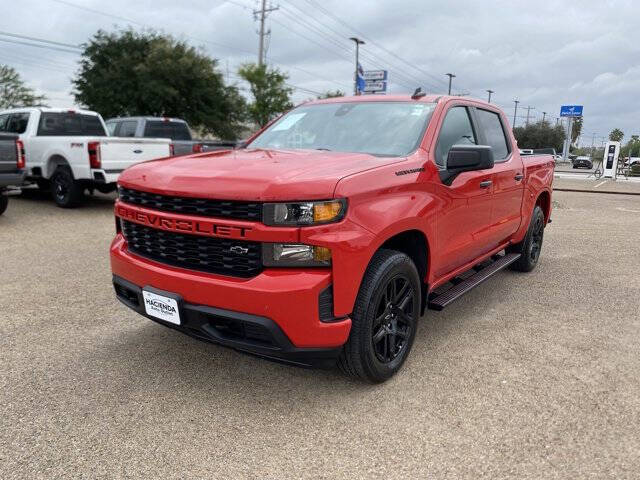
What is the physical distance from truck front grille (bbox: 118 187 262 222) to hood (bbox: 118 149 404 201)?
3cm

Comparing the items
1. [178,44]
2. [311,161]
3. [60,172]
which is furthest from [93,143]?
[178,44]

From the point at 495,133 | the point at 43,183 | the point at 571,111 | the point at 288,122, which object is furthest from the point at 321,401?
the point at 571,111

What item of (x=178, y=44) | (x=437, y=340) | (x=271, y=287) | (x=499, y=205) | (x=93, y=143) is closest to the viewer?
(x=271, y=287)

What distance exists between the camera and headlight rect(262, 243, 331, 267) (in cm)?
254

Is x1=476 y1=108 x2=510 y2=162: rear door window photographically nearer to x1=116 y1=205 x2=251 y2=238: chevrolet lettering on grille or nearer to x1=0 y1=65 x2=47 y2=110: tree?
x1=116 y1=205 x2=251 y2=238: chevrolet lettering on grille

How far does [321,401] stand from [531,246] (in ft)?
12.6

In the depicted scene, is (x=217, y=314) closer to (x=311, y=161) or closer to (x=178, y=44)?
(x=311, y=161)

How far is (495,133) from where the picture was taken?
4766 millimetres

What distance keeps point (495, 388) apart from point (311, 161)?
1.79m

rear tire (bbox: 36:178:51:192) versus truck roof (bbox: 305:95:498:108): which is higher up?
truck roof (bbox: 305:95:498:108)

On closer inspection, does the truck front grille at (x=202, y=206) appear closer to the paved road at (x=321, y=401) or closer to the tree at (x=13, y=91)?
the paved road at (x=321, y=401)

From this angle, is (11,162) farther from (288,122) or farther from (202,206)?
(202,206)

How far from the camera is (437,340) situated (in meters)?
3.84

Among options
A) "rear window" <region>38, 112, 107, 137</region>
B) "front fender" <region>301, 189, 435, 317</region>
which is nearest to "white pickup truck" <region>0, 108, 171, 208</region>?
"rear window" <region>38, 112, 107, 137</region>
